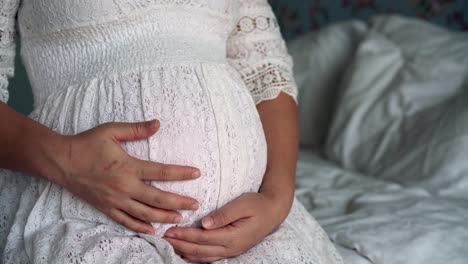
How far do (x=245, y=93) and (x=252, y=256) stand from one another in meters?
0.24

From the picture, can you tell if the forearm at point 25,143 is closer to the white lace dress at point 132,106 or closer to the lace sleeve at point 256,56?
the white lace dress at point 132,106

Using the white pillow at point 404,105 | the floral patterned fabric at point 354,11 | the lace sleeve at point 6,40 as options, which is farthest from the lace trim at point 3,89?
the floral patterned fabric at point 354,11

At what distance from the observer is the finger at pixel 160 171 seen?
0.79 m

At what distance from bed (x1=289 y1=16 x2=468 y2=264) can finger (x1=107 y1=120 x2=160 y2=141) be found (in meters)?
0.54

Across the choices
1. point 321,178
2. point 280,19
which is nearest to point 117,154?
point 321,178

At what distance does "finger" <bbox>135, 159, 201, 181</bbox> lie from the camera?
0.79 meters

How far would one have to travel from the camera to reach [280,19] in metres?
2.66

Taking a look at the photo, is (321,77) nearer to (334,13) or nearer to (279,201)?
(334,13)

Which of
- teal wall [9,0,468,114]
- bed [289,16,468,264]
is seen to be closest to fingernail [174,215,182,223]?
bed [289,16,468,264]

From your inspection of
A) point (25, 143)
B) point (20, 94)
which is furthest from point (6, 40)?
point (20, 94)

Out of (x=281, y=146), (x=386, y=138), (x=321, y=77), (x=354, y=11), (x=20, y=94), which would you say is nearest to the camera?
(x=281, y=146)

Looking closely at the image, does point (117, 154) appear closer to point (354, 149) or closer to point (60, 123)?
point (60, 123)

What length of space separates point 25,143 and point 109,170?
0.12m

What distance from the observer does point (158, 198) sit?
0.79 metres
